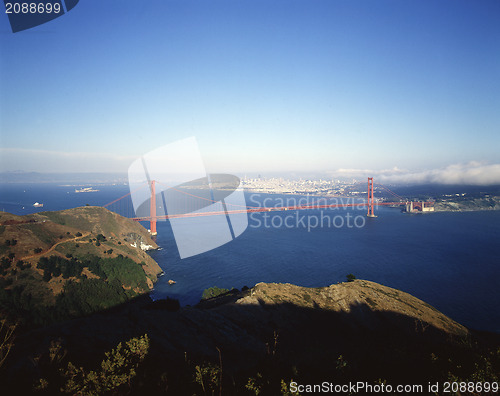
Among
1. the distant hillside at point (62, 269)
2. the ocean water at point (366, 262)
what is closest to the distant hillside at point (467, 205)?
the ocean water at point (366, 262)

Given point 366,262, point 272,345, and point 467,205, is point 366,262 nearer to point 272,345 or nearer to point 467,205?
point 272,345

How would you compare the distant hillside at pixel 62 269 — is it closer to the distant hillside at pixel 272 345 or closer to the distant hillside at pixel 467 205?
the distant hillside at pixel 272 345

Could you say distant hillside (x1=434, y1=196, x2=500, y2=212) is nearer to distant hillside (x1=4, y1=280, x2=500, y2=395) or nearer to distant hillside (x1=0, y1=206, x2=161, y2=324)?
distant hillside (x1=4, y1=280, x2=500, y2=395)

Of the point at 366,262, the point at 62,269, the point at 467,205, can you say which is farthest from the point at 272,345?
the point at 467,205

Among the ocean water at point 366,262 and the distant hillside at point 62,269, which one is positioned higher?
the distant hillside at point 62,269

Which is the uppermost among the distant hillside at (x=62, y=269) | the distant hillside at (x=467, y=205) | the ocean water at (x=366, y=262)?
the distant hillside at (x=62, y=269)

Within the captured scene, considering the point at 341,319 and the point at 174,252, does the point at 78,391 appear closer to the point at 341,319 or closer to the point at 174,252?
the point at 341,319

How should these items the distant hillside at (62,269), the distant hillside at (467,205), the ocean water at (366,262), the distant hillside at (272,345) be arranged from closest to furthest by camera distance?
the distant hillside at (272,345) → the distant hillside at (62,269) → the ocean water at (366,262) → the distant hillside at (467,205)

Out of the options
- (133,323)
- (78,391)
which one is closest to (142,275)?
(133,323)

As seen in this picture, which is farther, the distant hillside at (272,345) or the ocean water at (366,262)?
the ocean water at (366,262)
